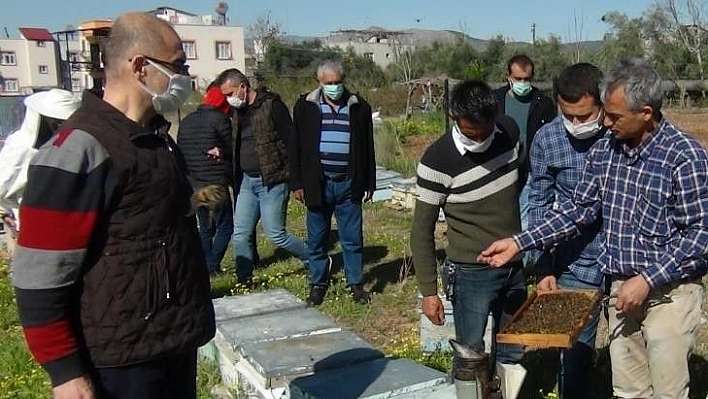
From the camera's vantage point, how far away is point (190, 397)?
285 centimetres

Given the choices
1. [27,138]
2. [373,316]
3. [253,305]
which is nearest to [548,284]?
[253,305]

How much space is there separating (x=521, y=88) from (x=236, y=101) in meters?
2.50

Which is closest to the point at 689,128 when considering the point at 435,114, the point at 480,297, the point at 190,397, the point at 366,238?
the point at 435,114

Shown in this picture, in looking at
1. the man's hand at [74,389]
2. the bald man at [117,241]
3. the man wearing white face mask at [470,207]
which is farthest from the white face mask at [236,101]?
the man's hand at [74,389]

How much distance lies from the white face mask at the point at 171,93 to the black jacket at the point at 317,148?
136 inches

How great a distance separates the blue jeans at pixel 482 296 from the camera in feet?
12.4

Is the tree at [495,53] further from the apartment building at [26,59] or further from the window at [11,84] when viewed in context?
the window at [11,84]

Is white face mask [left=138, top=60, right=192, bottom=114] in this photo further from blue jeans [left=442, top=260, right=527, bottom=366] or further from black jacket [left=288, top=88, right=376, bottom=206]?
black jacket [left=288, top=88, right=376, bottom=206]

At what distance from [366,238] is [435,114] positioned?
12.3 metres

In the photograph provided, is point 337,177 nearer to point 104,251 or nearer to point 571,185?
point 571,185

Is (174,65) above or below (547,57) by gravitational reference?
below

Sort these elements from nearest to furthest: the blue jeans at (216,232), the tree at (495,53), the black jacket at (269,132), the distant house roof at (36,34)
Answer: the black jacket at (269,132) → the blue jeans at (216,232) → the tree at (495,53) → the distant house roof at (36,34)

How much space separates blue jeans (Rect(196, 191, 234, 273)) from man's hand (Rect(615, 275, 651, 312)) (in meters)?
4.54

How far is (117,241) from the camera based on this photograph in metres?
2.39
